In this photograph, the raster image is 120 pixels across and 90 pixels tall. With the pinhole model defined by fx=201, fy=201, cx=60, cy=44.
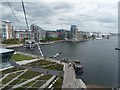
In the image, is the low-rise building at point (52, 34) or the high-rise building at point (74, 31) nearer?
the low-rise building at point (52, 34)

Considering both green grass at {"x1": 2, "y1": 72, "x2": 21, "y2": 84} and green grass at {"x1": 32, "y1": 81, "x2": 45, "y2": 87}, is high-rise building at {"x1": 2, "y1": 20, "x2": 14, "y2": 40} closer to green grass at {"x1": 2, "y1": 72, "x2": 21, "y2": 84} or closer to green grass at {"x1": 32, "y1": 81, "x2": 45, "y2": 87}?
green grass at {"x1": 2, "y1": 72, "x2": 21, "y2": 84}

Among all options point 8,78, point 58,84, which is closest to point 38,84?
point 58,84

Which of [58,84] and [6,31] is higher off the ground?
[6,31]

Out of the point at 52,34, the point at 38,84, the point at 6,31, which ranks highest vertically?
the point at 6,31

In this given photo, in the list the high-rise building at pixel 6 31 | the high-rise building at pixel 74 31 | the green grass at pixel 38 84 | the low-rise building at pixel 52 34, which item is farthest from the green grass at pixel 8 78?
the high-rise building at pixel 74 31

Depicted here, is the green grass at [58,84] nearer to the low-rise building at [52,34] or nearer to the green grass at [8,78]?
the green grass at [8,78]

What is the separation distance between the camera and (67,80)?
986 centimetres

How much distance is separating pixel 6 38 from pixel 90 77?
124ft

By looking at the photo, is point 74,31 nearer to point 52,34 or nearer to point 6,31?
point 52,34

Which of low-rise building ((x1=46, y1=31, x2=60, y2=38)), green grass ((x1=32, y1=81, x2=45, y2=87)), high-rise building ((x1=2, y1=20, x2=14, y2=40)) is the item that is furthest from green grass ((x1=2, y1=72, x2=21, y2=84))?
low-rise building ((x1=46, y1=31, x2=60, y2=38))

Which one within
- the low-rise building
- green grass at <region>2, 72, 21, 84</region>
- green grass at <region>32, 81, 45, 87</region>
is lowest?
green grass at <region>32, 81, 45, 87</region>

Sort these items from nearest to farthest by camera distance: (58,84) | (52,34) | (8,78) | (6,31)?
(58,84)
(8,78)
(6,31)
(52,34)

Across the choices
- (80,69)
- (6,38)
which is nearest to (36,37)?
(6,38)

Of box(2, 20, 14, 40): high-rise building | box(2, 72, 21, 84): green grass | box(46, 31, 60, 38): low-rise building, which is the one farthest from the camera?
box(46, 31, 60, 38): low-rise building
